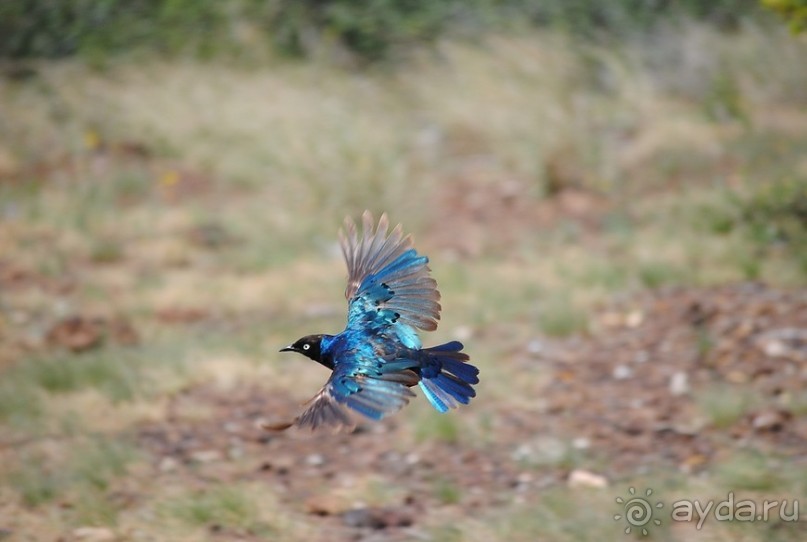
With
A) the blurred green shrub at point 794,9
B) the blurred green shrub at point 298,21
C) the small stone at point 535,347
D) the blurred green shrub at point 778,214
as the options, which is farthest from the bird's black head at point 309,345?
the blurred green shrub at point 298,21

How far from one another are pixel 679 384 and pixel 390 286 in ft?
5.74

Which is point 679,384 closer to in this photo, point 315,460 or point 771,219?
point 315,460

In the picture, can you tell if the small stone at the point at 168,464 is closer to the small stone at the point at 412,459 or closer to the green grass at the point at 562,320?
the small stone at the point at 412,459

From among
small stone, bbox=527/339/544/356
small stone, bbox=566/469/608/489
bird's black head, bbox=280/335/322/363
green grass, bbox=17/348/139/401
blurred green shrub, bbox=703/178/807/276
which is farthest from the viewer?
blurred green shrub, bbox=703/178/807/276

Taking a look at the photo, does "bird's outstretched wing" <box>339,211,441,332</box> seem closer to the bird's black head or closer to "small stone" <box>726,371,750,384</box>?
the bird's black head

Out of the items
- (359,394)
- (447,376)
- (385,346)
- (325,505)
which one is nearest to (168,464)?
(325,505)

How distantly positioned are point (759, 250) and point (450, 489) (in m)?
3.14

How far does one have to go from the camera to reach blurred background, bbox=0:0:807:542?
12.7ft

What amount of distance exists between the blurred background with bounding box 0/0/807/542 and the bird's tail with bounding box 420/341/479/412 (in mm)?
470

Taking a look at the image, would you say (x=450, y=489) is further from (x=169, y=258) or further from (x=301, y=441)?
(x=169, y=258)

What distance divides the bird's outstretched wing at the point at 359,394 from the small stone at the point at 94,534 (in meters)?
0.96

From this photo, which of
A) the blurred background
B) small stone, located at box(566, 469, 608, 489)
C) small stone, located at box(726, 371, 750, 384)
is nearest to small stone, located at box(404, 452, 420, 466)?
the blurred background

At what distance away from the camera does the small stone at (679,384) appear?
465cm

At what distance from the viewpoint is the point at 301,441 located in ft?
14.6
